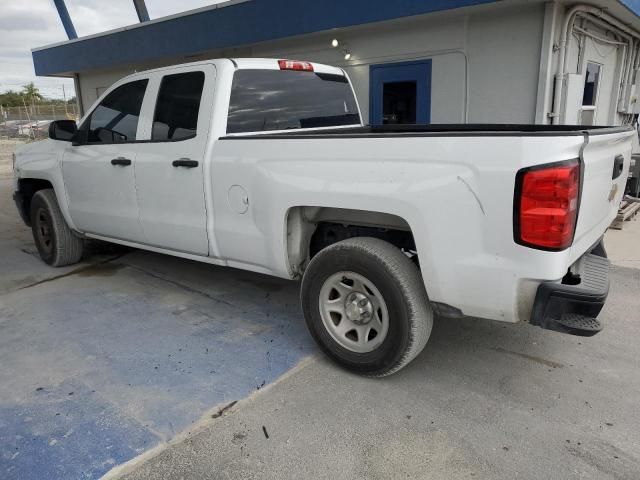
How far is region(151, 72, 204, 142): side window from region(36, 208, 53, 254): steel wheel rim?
219cm

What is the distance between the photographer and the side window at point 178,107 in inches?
151

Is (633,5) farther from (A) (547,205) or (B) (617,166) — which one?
(A) (547,205)

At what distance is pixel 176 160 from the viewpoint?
3.85m

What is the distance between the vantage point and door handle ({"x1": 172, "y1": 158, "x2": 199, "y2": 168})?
12.1 ft

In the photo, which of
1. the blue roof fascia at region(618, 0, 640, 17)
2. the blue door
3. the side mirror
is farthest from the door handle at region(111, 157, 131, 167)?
the blue roof fascia at region(618, 0, 640, 17)

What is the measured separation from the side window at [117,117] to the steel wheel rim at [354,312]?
2365 millimetres

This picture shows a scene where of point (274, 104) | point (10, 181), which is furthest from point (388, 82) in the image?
point (10, 181)

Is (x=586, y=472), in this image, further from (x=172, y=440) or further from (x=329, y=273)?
(x=172, y=440)

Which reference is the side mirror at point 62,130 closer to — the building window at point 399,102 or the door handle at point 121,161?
the door handle at point 121,161

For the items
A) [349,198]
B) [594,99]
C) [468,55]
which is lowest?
[349,198]

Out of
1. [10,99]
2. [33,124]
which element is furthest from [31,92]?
[33,124]

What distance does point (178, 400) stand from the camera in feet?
9.71

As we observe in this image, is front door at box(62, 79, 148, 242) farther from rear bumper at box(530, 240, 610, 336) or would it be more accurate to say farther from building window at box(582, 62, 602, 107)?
building window at box(582, 62, 602, 107)

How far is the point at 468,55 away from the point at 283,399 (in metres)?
6.18
